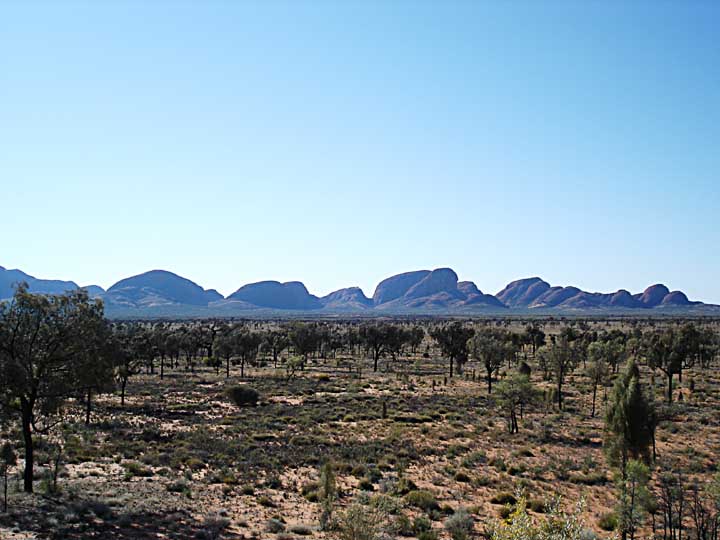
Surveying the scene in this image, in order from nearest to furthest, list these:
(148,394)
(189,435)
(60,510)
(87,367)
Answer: (60,510) → (87,367) → (189,435) → (148,394)

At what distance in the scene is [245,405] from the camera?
51062mm

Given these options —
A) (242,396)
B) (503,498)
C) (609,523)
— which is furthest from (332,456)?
(242,396)

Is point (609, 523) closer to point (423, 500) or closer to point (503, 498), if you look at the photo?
point (503, 498)

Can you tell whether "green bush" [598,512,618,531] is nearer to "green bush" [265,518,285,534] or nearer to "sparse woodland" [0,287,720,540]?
"sparse woodland" [0,287,720,540]

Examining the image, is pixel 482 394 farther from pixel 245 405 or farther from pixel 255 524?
pixel 255 524

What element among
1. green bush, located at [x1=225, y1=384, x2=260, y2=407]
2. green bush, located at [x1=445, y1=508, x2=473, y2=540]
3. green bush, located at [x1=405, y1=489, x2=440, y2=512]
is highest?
green bush, located at [x1=445, y1=508, x2=473, y2=540]

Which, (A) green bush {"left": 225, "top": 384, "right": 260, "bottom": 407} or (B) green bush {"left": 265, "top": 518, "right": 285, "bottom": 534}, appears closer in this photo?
(B) green bush {"left": 265, "top": 518, "right": 285, "bottom": 534}

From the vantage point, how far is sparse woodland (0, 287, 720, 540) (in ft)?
64.8

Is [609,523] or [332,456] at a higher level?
[609,523]

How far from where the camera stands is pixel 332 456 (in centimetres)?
3159

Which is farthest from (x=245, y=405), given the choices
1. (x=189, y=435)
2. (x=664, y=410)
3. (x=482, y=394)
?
(x=664, y=410)

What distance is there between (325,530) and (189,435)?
19.1 meters

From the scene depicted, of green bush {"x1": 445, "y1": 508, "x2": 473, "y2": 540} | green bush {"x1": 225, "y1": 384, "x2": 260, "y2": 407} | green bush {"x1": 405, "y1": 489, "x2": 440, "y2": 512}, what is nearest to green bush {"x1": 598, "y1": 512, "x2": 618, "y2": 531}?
green bush {"x1": 445, "y1": 508, "x2": 473, "y2": 540}

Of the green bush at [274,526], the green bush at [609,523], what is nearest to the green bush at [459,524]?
the green bush at [609,523]
